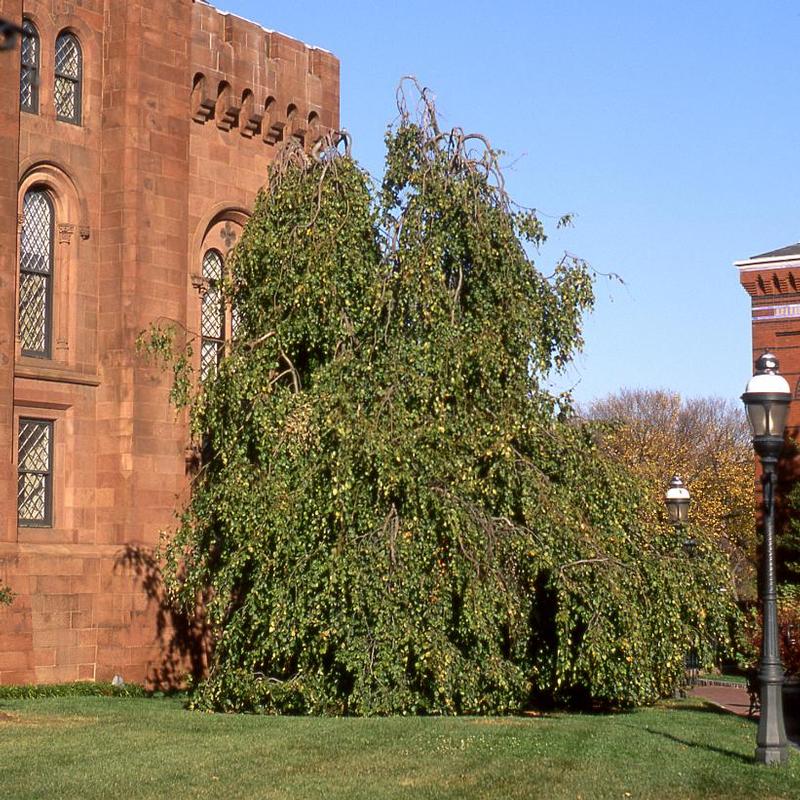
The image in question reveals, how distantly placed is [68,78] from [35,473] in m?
6.47

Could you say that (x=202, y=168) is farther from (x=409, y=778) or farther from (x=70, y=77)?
(x=409, y=778)

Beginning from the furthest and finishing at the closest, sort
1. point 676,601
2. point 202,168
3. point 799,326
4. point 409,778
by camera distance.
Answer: point 799,326
point 202,168
point 676,601
point 409,778

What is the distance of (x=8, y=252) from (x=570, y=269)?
845cm

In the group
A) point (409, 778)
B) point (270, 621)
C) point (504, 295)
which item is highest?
point (504, 295)

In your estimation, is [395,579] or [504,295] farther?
[504,295]

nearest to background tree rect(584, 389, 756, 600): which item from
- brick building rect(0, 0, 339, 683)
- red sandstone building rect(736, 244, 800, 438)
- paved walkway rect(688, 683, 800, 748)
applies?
red sandstone building rect(736, 244, 800, 438)

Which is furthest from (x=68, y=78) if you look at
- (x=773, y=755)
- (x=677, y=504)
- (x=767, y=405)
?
(x=773, y=755)

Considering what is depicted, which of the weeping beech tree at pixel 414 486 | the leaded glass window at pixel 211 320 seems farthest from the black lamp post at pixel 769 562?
the leaded glass window at pixel 211 320

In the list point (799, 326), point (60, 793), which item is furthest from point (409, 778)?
point (799, 326)

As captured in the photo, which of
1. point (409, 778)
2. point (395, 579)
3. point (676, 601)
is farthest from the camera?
point (676, 601)

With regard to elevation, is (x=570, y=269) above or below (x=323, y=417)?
above

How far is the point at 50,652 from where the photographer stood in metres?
22.0

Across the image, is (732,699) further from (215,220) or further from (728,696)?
(215,220)

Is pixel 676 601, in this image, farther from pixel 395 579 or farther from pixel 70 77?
pixel 70 77
